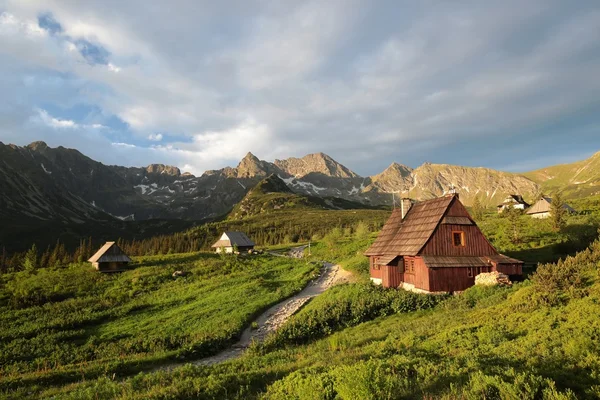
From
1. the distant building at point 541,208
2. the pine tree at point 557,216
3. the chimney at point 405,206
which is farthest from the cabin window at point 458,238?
the distant building at point 541,208

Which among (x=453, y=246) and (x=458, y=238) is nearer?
(x=453, y=246)

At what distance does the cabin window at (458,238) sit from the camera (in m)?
29.2

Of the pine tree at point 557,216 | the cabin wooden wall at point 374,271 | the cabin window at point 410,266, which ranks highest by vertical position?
the pine tree at point 557,216

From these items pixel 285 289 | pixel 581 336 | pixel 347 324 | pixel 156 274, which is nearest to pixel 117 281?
pixel 156 274

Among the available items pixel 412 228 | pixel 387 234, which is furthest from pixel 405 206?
pixel 412 228

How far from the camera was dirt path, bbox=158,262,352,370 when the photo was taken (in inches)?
790

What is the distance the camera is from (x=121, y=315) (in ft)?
107

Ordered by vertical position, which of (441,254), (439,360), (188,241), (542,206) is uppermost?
(542,206)

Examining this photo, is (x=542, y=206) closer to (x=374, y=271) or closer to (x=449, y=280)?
(x=374, y=271)

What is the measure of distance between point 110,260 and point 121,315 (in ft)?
99.1

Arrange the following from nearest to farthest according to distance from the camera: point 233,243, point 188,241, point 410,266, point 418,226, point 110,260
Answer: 1. point 410,266
2. point 418,226
3. point 110,260
4. point 233,243
5. point 188,241

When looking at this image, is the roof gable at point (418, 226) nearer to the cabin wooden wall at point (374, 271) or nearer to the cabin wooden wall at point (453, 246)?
the cabin wooden wall at point (453, 246)

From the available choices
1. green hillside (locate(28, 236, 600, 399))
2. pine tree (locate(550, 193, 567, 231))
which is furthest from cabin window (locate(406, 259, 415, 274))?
pine tree (locate(550, 193, 567, 231))

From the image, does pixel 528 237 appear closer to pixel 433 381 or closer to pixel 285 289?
pixel 285 289
